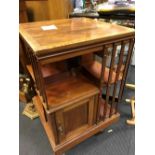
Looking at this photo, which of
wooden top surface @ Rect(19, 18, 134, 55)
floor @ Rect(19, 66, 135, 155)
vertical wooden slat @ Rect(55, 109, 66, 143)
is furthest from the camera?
floor @ Rect(19, 66, 135, 155)

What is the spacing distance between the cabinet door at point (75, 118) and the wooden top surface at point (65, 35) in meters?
0.43

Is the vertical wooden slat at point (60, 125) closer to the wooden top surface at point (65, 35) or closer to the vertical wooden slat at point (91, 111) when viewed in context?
the vertical wooden slat at point (91, 111)

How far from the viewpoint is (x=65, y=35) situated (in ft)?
2.81

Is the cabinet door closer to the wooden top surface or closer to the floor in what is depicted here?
the floor

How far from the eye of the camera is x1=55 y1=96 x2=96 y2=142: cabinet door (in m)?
1.00

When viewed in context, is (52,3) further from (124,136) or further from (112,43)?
(124,136)

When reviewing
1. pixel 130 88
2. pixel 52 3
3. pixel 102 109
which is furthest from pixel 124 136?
pixel 52 3

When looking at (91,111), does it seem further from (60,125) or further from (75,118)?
(60,125)

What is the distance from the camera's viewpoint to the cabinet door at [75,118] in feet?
3.27

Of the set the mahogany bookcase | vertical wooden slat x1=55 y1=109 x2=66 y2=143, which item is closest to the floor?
the mahogany bookcase

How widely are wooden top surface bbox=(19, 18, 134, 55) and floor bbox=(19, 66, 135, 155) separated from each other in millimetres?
975

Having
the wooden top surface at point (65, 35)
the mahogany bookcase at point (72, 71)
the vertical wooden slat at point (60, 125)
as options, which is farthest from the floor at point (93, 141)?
the wooden top surface at point (65, 35)

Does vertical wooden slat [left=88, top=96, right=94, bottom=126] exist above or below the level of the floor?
above

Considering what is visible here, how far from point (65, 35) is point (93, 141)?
102cm
